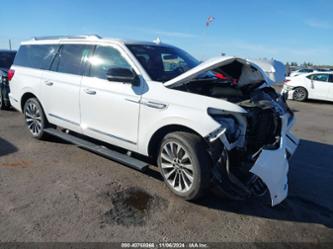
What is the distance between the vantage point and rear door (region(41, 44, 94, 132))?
15.5 ft

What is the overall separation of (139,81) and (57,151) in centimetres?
236

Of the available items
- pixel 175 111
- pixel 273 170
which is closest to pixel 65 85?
pixel 175 111

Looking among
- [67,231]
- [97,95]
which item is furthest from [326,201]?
[97,95]

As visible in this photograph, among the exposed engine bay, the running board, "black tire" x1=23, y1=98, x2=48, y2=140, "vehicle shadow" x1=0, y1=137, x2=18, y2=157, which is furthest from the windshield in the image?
"vehicle shadow" x1=0, y1=137, x2=18, y2=157

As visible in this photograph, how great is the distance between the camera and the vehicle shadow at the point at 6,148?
16.7ft

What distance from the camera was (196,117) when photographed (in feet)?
10.9

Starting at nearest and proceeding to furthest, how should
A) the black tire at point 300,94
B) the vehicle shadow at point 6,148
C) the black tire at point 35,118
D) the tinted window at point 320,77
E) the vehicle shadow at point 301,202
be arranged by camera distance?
the vehicle shadow at point 301,202, the vehicle shadow at point 6,148, the black tire at point 35,118, the tinted window at point 320,77, the black tire at point 300,94

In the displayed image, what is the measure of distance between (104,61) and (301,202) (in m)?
3.45

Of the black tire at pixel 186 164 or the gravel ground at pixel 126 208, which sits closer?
the gravel ground at pixel 126 208

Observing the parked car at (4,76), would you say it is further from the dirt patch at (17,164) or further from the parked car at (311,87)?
the parked car at (311,87)

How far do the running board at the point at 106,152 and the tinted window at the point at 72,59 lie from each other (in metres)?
1.13

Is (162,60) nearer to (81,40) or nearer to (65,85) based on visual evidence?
(81,40)

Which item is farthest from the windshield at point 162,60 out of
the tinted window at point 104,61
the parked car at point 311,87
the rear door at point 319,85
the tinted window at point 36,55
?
the rear door at point 319,85

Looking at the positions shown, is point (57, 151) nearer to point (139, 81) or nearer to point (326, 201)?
point (139, 81)
